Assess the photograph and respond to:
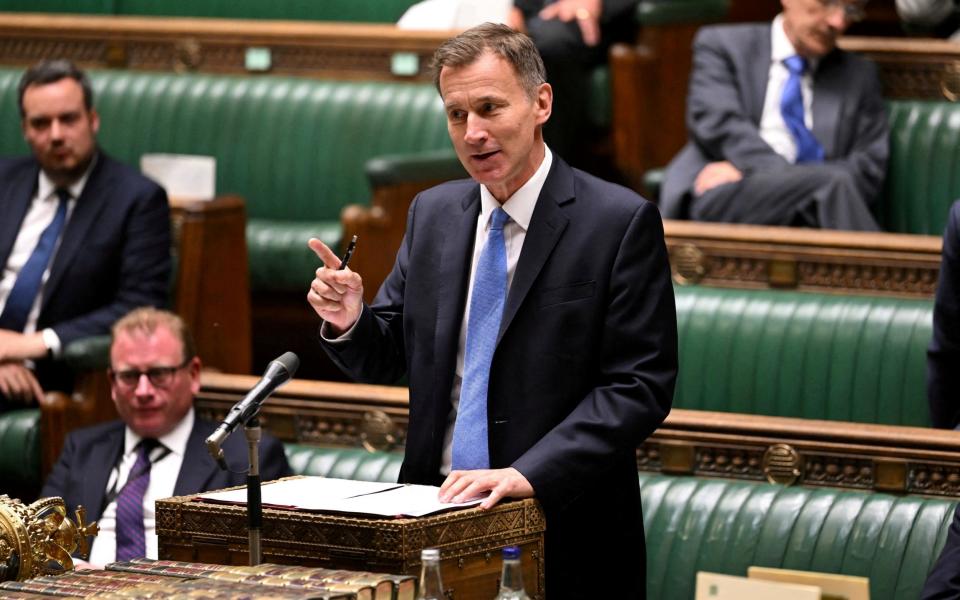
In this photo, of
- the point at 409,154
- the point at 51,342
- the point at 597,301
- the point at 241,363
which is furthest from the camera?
the point at 409,154

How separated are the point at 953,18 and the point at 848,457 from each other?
2.30 meters

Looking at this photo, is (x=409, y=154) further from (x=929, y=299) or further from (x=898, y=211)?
(x=929, y=299)

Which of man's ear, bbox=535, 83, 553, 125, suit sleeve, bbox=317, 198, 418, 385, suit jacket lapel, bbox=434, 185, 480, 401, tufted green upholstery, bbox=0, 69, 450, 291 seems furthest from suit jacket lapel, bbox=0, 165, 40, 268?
man's ear, bbox=535, 83, 553, 125

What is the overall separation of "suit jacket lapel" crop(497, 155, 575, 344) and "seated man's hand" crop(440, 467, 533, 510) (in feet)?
0.59

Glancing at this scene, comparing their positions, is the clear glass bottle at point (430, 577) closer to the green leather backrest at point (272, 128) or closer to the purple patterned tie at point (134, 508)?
the purple patterned tie at point (134, 508)

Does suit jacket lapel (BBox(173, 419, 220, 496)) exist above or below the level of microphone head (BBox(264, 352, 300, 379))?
below

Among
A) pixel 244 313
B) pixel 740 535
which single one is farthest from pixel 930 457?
pixel 244 313

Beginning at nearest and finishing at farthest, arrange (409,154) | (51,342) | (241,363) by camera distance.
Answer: (51,342) < (241,363) < (409,154)

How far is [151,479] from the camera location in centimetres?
318

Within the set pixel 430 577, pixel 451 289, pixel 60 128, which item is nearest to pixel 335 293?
pixel 451 289

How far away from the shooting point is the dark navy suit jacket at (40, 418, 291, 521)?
9.95 ft

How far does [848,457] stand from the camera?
2779mm

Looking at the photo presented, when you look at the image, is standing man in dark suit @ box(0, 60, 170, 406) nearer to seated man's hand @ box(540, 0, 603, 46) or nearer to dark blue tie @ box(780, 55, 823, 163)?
seated man's hand @ box(540, 0, 603, 46)

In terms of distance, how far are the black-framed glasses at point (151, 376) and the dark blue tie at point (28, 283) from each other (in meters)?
0.68
